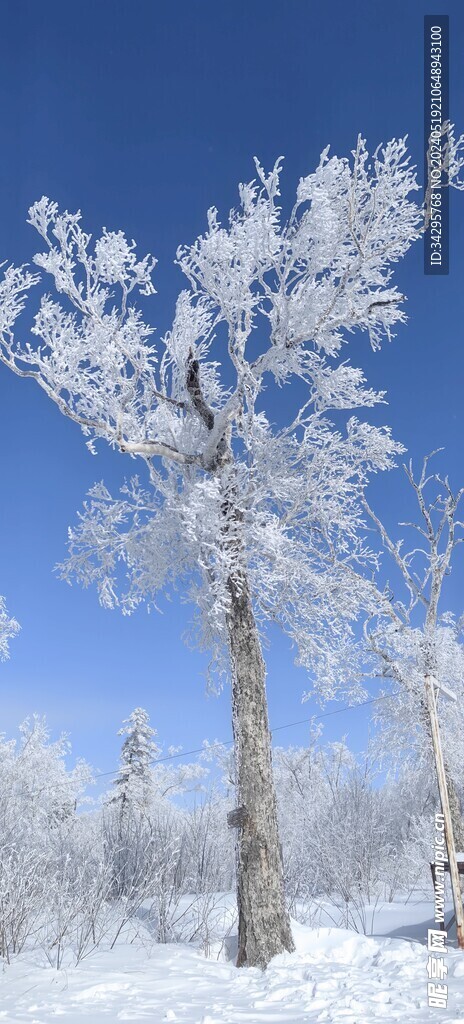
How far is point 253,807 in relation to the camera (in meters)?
7.48

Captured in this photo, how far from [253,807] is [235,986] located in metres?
1.75

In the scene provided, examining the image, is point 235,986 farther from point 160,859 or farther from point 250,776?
point 160,859

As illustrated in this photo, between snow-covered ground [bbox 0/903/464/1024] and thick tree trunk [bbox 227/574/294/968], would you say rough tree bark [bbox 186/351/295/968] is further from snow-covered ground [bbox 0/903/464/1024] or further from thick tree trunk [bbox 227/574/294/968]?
snow-covered ground [bbox 0/903/464/1024]

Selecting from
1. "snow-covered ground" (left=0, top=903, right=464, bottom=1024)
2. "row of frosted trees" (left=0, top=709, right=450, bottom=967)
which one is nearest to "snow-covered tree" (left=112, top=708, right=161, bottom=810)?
"row of frosted trees" (left=0, top=709, right=450, bottom=967)

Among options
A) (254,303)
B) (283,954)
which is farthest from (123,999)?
(254,303)

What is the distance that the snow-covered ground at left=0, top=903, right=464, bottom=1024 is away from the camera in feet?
15.8

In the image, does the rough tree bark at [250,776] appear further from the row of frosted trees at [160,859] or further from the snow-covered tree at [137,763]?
the snow-covered tree at [137,763]

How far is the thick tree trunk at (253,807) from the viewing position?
23.0 ft

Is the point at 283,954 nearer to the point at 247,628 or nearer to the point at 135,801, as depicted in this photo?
the point at 247,628

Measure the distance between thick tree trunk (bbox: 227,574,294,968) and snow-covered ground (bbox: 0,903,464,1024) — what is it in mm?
255

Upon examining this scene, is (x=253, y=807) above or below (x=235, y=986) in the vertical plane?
above

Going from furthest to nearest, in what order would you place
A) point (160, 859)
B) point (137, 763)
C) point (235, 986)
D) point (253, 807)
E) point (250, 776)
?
point (137, 763), point (160, 859), point (250, 776), point (253, 807), point (235, 986)

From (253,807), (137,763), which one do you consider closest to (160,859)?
(253,807)

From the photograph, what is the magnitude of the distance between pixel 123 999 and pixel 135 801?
1014 inches
